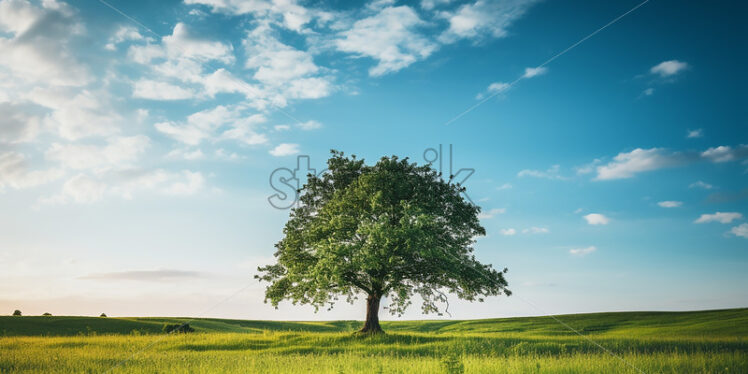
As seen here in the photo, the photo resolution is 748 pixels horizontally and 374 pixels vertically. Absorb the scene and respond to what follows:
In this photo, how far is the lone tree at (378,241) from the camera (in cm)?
2761

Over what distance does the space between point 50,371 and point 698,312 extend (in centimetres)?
6955

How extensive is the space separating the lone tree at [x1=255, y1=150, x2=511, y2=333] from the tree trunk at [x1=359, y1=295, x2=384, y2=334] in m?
0.07

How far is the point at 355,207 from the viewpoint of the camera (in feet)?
100

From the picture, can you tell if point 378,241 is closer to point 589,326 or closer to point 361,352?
point 361,352

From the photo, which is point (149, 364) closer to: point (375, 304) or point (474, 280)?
point (375, 304)

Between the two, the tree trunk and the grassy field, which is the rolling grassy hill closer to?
the grassy field

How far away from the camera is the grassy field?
15914 mm

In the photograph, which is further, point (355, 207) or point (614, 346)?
point (355, 207)

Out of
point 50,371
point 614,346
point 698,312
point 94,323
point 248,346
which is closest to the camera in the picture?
point 50,371

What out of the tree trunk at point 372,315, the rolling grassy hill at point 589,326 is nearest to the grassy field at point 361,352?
the rolling grassy hill at point 589,326

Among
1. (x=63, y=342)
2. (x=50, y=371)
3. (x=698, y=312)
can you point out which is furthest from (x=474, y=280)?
(x=698, y=312)

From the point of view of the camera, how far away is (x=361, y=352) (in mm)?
23141

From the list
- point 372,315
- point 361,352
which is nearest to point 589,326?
point 372,315

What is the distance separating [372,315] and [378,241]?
7.17m
